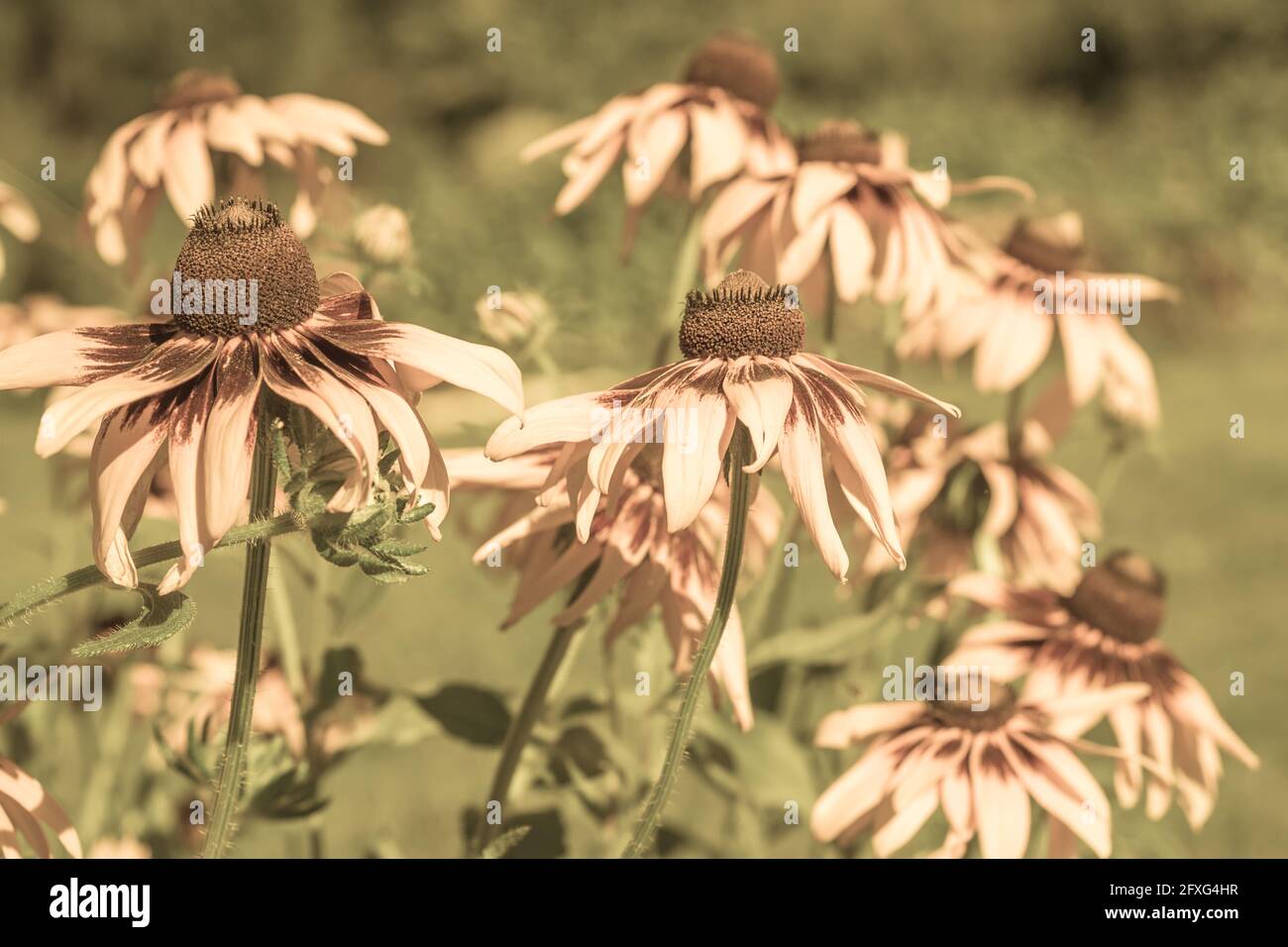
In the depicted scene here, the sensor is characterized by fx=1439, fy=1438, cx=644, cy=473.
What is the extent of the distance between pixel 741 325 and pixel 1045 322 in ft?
3.57

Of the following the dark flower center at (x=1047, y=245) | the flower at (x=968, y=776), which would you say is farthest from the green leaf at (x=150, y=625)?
the dark flower center at (x=1047, y=245)

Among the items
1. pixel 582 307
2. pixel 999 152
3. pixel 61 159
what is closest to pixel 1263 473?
pixel 999 152

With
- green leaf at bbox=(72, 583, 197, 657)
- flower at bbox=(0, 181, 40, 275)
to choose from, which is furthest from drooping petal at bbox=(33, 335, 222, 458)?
flower at bbox=(0, 181, 40, 275)

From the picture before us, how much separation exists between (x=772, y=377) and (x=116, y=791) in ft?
4.40

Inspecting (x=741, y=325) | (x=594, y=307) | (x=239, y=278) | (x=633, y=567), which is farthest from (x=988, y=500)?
(x=239, y=278)

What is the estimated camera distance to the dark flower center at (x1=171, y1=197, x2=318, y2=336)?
92 centimetres

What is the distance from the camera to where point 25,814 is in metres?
1.01

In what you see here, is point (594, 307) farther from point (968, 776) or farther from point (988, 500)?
point (968, 776)

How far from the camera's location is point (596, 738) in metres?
1.52

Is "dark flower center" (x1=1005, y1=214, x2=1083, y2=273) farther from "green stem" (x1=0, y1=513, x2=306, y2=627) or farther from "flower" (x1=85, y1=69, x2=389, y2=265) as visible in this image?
"green stem" (x1=0, y1=513, x2=306, y2=627)

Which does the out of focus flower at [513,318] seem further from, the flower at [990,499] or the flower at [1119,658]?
the flower at [1119,658]

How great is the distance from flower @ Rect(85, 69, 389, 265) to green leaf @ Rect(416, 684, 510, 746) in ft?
1.75

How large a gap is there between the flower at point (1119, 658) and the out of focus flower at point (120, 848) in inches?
36.8

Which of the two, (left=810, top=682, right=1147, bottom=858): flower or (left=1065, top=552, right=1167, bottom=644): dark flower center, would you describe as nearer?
(left=810, top=682, right=1147, bottom=858): flower
